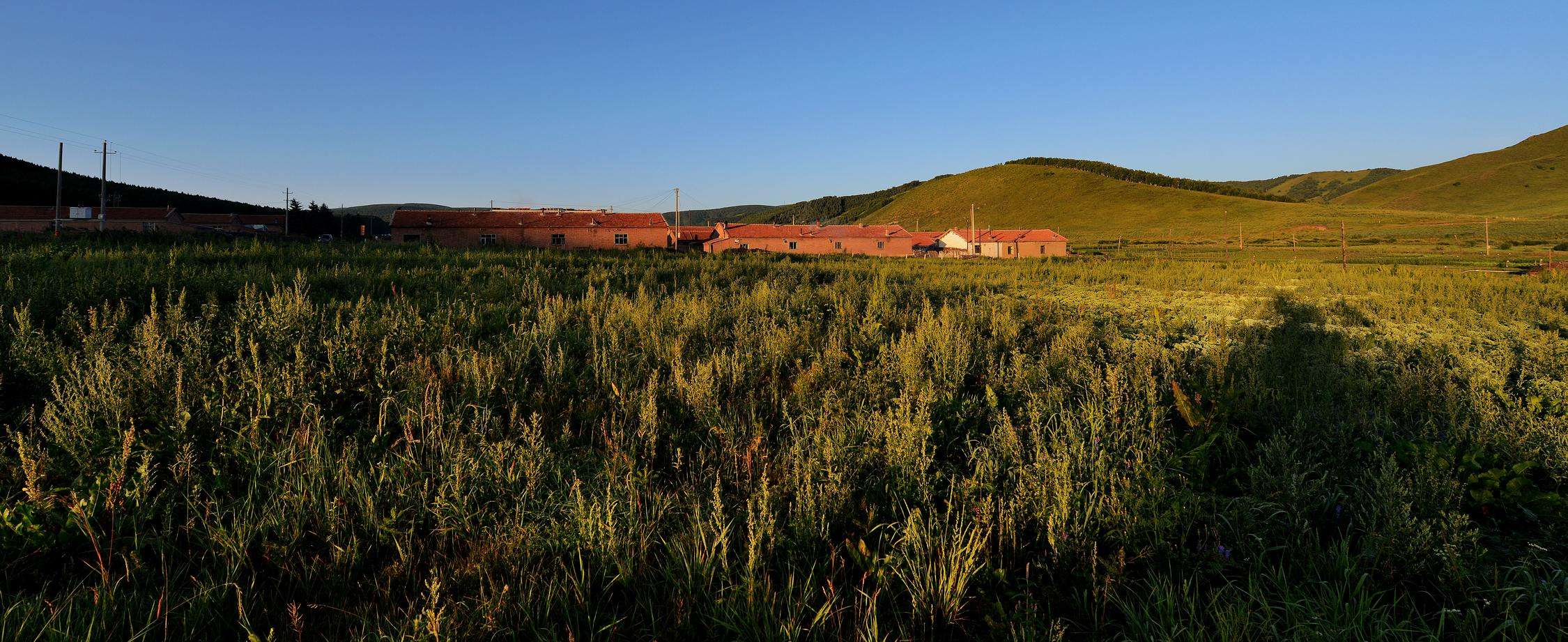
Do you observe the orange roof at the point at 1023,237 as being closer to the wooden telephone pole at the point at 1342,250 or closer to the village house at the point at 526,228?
the wooden telephone pole at the point at 1342,250

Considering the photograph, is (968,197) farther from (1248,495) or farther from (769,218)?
(1248,495)

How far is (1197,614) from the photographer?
2.38m

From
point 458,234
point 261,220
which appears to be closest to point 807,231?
point 458,234

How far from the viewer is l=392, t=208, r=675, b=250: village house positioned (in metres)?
56.8

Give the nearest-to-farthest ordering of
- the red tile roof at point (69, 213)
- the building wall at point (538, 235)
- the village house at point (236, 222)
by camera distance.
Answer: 1. the building wall at point (538, 235)
2. the red tile roof at point (69, 213)
3. the village house at point (236, 222)

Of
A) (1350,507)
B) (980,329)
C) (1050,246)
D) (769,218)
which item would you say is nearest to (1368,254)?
(1050,246)

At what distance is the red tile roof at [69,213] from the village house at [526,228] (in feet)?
97.2

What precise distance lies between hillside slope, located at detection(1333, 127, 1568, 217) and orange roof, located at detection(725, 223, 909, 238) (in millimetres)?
81740

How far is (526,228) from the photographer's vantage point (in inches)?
2280

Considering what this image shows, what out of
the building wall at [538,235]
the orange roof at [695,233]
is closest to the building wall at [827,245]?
the orange roof at [695,233]

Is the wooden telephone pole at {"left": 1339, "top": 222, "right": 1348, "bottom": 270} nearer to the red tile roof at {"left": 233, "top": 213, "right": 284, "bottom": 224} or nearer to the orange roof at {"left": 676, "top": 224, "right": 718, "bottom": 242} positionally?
the orange roof at {"left": 676, "top": 224, "right": 718, "bottom": 242}

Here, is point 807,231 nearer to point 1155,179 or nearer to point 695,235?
point 695,235

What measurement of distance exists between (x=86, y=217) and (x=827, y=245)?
3067 inches

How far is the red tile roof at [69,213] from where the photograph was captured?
191ft
